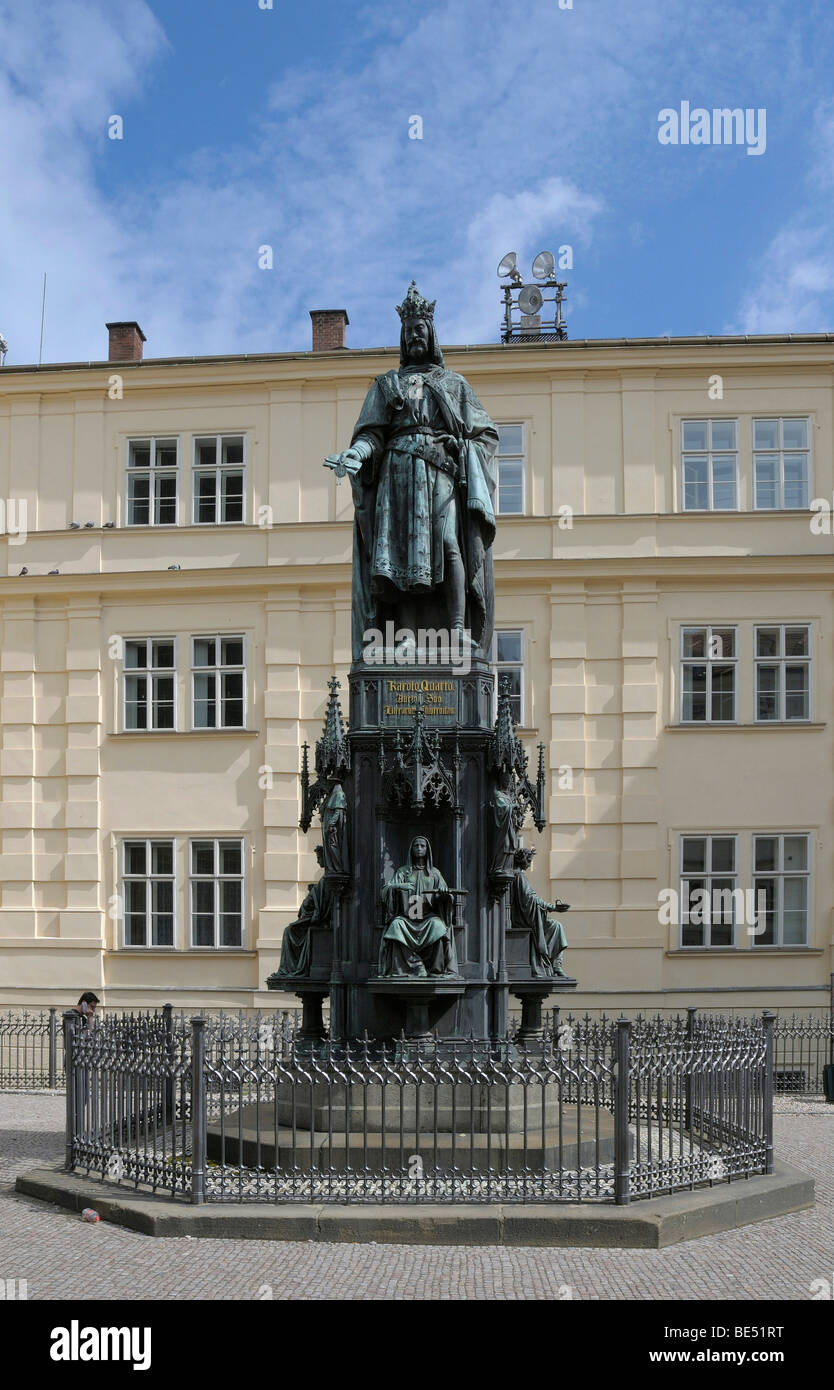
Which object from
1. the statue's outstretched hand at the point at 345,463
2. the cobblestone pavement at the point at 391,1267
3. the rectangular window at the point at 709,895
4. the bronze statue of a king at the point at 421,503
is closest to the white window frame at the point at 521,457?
the rectangular window at the point at 709,895

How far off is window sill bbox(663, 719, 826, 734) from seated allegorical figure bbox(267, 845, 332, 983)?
14006 mm

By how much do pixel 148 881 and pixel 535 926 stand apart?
49.0 ft

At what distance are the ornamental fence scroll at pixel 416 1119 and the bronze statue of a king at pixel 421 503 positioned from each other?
3.55 m

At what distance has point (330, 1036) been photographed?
12.1 meters

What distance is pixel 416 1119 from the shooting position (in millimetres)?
10070

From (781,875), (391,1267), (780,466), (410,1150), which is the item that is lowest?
(391,1267)

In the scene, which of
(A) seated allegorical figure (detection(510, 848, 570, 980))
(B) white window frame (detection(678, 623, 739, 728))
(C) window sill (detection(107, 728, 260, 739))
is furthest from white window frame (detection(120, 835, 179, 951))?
(A) seated allegorical figure (detection(510, 848, 570, 980))

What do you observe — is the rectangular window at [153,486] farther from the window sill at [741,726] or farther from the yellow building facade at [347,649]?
the window sill at [741,726]

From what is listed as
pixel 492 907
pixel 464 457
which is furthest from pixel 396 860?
pixel 464 457

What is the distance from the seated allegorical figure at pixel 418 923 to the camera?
11367 millimetres

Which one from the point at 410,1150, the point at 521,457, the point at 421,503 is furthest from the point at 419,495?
the point at 521,457

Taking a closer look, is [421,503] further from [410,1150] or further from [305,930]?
[410,1150]

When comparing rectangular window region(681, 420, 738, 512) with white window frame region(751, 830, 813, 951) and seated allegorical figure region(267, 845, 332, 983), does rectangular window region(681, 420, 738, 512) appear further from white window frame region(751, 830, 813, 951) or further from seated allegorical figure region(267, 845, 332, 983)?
seated allegorical figure region(267, 845, 332, 983)

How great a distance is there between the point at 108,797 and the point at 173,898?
2145mm
